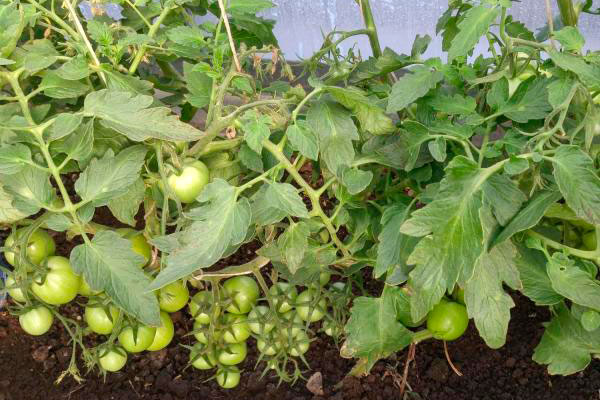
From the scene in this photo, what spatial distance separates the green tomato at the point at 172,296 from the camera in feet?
3.44

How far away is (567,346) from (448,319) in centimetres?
18

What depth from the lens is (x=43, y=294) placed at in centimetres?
99

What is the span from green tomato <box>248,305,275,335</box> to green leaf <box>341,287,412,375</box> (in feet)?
0.59

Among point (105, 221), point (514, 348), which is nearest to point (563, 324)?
point (514, 348)

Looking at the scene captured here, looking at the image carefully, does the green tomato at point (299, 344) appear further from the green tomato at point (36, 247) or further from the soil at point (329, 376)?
the green tomato at point (36, 247)

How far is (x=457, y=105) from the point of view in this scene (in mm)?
835

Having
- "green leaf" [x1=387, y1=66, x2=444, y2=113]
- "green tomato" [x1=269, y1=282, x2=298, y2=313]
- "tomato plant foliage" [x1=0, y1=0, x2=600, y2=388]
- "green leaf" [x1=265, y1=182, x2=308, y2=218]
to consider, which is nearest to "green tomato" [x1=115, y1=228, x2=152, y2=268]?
"tomato plant foliage" [x1=0, y1=0, x2=600, y2=388]

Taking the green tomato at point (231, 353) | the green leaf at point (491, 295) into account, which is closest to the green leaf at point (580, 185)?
the green leaf at point (491, 295)

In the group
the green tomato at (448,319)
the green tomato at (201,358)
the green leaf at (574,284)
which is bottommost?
the green tomato at (201,358)

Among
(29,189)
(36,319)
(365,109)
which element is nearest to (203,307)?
(36,319)

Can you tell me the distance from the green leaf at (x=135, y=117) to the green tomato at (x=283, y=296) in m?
0.42

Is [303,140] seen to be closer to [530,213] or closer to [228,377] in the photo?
[530,213]

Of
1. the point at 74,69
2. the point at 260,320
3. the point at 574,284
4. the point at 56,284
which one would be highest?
the point at 74,69

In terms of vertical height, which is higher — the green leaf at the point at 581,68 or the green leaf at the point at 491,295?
the green leaf at the point at 581,68
